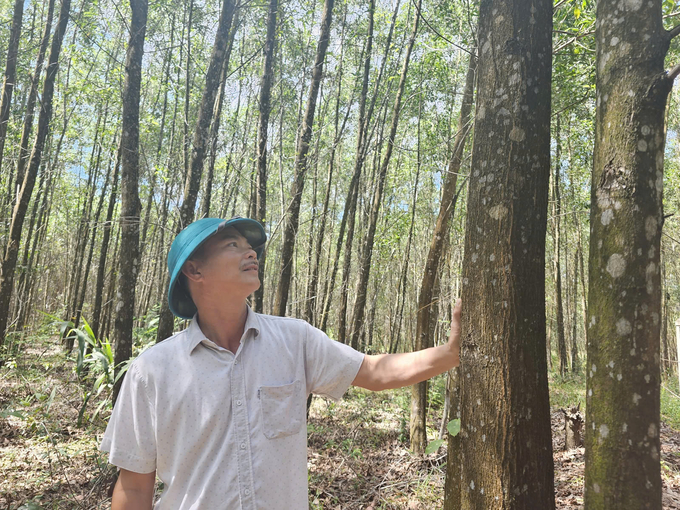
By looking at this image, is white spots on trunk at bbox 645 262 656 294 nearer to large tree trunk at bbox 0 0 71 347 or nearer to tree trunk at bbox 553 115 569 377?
large tree trunk at bbox 0 0 71 347

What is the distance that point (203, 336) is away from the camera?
1.66 m

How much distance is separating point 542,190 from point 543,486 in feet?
3.28

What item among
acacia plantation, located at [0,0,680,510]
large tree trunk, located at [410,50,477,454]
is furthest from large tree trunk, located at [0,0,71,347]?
large tree trunk, located at [410,50,477,454]

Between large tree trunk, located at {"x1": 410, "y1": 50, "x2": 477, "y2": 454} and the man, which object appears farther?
large tree trunk, located at {"x1": 410, "y1": 50, "x2": 477, "y2": 454}

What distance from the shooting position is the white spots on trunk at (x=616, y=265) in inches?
64.7

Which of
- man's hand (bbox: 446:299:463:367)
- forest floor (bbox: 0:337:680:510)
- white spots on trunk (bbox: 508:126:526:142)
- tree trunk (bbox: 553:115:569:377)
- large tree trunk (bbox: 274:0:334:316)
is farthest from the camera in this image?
tree trunk (bbox: 553:115:569:377)

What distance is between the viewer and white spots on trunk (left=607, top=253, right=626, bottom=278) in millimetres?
1645

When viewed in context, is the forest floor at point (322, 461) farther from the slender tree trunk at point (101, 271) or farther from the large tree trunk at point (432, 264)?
the slender tree trunk at point (101, 271)

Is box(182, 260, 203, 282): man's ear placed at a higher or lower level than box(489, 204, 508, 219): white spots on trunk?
lower

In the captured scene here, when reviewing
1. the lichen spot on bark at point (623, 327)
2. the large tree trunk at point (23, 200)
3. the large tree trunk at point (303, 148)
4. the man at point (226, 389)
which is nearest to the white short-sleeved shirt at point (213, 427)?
the man at point (226, 389)

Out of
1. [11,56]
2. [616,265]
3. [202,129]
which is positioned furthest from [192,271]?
[11,56]

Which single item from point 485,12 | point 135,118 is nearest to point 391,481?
point 485,12

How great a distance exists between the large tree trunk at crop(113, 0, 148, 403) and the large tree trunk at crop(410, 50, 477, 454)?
3.44m

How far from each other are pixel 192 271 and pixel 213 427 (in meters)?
0.61
